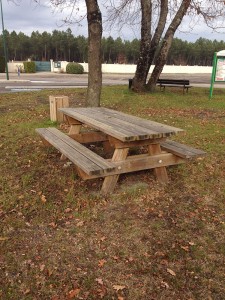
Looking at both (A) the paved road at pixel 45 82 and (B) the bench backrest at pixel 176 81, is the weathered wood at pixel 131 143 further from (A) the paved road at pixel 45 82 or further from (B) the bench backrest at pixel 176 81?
(A) the paved road at pixel 45 82

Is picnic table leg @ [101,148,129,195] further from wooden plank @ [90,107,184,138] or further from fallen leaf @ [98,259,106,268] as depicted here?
fallen leaf @ [98,259,106,268]

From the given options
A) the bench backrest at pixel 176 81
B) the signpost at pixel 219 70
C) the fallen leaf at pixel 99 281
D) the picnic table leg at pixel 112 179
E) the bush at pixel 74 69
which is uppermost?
the bush at pixel 74 69

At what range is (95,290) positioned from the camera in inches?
101

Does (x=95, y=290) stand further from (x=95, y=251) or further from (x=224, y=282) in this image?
(x=224, y=282)

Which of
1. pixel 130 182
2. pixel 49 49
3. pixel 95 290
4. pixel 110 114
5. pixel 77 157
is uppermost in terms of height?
pixel 49 49

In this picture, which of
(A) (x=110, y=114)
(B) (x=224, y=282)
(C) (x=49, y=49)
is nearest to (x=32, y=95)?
(A) (x=110, y=114)

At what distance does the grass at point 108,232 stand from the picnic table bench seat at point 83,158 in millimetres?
467

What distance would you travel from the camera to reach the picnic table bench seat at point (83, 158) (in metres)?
3.39

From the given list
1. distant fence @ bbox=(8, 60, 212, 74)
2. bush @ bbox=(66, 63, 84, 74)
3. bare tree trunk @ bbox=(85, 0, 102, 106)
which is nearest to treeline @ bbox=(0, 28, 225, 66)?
distant fence @ bbox=(8, 60, 212, 74)

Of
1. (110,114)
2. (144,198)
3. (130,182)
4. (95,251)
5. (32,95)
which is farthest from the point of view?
(32,95)

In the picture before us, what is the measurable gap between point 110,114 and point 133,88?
906 cm

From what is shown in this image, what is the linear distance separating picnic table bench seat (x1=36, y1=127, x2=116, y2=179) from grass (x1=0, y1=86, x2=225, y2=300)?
467mm

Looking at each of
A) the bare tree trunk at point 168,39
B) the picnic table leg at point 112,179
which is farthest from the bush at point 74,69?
the picnic table leg at point 112,179

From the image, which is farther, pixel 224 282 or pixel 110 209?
pixel 110 209
